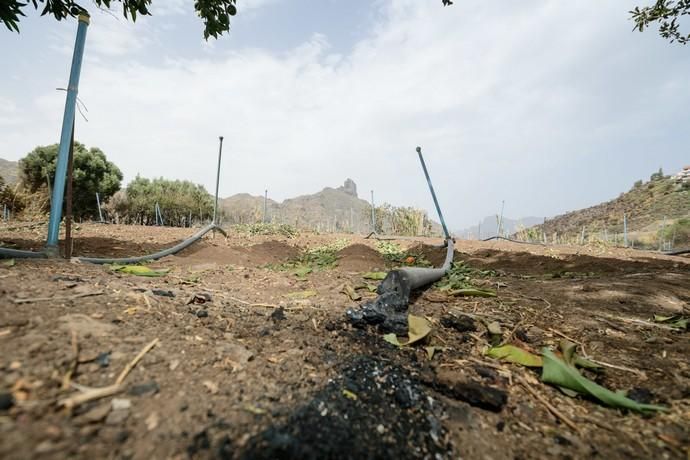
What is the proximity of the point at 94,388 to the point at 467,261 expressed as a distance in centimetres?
447

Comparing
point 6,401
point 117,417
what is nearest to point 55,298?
point 6,401

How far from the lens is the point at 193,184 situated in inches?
891

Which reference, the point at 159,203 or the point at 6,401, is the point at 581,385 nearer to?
the point at 6,401

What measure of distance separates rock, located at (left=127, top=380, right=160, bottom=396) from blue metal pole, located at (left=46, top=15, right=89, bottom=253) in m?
2.20

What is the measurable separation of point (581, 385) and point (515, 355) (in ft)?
0.99

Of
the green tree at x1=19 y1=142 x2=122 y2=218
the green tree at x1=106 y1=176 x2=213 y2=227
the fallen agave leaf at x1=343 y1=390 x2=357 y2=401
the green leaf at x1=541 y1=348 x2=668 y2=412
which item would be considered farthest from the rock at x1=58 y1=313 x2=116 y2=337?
the green tree at x1=19 y1=142 x2=122 y2=218

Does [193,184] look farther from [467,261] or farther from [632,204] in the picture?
[632,204]

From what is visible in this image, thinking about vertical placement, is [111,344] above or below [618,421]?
Answer: above

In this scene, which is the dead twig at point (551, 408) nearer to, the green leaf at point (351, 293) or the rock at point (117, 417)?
the green leaf at point (351, 293)

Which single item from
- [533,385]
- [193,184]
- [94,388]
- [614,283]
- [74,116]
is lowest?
[533,385]

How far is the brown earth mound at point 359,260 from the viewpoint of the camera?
408cm

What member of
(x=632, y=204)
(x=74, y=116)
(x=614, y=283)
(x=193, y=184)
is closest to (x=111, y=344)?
(x=74, y=116)

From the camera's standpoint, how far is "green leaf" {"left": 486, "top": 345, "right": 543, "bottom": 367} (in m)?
A: 1.40

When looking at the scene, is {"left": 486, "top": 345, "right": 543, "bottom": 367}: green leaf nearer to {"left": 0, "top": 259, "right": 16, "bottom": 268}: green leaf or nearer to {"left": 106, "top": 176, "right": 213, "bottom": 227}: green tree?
{"left": 0, "top": 259, "right": 16, "bottom": 268}: green leaf
